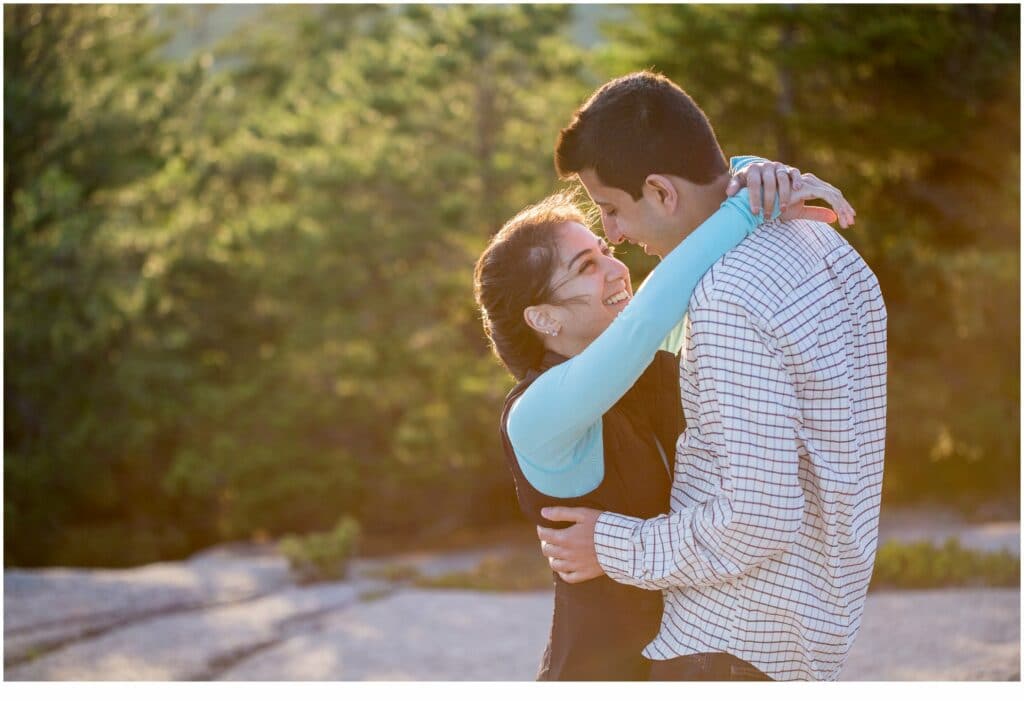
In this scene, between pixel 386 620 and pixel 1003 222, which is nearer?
pixel 386 620

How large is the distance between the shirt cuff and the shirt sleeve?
0.04m

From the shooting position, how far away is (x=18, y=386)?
14.5 meters

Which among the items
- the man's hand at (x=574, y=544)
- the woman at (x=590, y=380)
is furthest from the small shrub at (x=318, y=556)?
the man's hand at (x=574, y=544)

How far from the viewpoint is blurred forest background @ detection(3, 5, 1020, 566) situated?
10.4 metres

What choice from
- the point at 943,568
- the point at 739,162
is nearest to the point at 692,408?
the point at 739,162

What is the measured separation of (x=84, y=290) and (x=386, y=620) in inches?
307

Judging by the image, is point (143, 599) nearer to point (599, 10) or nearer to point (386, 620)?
point (386, 620)

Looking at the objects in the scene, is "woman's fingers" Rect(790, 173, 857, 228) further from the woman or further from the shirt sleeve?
the shirt sleeve

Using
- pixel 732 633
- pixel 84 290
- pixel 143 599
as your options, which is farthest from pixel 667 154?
pixel 84 290

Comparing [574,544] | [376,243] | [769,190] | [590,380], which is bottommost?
[376,243]

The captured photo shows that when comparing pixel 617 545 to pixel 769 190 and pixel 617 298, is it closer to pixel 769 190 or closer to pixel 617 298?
pixel 617 298

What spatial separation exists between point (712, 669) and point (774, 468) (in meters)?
0.35

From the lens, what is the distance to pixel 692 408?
160cm

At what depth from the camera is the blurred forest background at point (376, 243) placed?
410 inches
